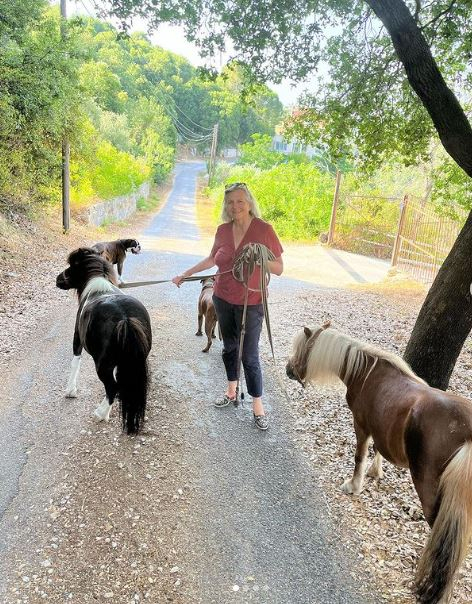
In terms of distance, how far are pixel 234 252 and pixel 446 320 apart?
7.54 feet

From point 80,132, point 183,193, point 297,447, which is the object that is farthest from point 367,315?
point 183,193

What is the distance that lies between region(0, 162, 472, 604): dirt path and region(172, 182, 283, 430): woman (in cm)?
65

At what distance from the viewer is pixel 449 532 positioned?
2.08m

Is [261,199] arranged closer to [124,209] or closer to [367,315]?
[124,209]

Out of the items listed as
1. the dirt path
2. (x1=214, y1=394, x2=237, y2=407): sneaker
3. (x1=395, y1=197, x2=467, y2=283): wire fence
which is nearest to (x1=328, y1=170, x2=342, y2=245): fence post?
(x1=395, y1=197, x2=467, y2=283): wire fence

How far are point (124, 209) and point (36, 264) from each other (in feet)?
42.0

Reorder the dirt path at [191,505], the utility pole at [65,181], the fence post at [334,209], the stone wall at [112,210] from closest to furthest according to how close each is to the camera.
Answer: the dirt path at [191,505], the utility pole at [65,181], the fence post at [334,209], the stone wall at [112,210]

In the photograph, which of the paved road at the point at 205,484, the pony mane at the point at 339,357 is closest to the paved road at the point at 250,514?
the paved road at the point at 205,484

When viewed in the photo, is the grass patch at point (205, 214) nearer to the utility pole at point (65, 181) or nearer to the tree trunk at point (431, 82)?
the utility pole at point (65, 181)

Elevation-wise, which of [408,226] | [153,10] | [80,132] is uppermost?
[153,10]

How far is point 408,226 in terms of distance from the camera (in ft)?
39.3

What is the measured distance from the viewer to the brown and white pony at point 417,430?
A: 208 centimetres

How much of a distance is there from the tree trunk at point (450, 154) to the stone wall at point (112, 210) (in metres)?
14.0

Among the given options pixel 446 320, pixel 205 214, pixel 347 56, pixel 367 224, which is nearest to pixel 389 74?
pixel 347 56
